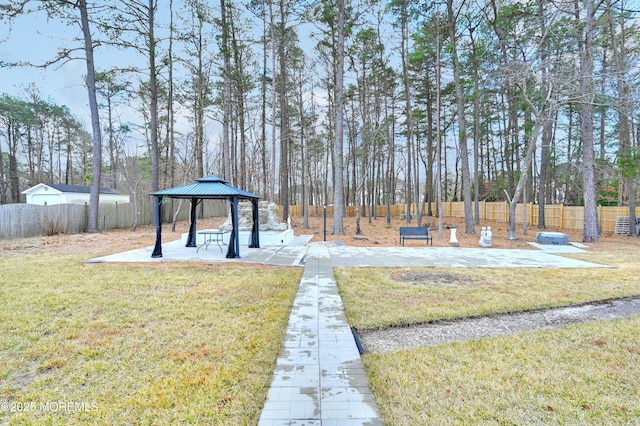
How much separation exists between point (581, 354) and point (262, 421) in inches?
118

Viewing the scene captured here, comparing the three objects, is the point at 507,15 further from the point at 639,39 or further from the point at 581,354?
the point at 581,354

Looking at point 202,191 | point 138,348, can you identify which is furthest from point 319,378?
point 202,191

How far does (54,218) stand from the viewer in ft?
39.6

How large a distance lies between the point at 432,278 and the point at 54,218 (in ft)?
47.8

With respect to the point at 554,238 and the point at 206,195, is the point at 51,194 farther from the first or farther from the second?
the point at 554,238

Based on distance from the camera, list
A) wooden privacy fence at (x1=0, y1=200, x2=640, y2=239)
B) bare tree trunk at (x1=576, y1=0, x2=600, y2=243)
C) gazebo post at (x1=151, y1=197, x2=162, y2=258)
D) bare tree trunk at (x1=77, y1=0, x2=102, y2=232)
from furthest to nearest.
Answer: bare tree trunk at (x1=77, y1=0, x2=102, y2=232) → wooden privacy fence at (x1=0, y1=200, x2=640, y2=239) → bare tree trunk at (x1=576, y1=0, x2=600, y2=243) → gazebo post at (x1=151, y1=197, x2=162, y2=258)

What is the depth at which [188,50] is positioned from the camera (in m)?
16.3

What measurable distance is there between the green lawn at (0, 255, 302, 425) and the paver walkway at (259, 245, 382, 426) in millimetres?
155

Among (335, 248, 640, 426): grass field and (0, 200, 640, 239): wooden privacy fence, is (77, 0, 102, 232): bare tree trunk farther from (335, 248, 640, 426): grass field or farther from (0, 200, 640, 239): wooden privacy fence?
(335, 248, 640, 426): grass field

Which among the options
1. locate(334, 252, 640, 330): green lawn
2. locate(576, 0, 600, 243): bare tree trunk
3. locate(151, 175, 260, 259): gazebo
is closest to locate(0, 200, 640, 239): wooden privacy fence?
locate(576, 0, 600, 243): bare tree trunk

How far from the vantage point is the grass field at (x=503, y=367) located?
1.98 meters

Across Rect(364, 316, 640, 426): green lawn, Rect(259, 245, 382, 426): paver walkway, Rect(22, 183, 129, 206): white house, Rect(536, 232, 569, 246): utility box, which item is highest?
Rect(22, 183, 129, 206): white house

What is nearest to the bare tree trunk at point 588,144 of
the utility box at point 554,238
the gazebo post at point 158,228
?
the utility box at point 554,238

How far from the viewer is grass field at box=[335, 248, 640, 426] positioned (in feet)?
6.49
